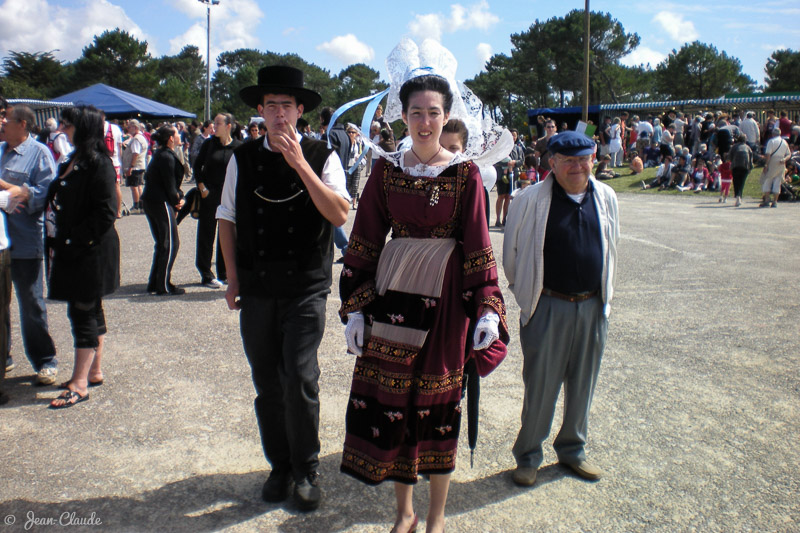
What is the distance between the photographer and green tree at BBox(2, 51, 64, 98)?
203ft

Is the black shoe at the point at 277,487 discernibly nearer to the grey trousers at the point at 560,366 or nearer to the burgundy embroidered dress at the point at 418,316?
the burgundy embroidered dress at the point at 418,316

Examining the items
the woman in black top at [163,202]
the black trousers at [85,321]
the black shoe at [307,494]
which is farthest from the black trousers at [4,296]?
the woman in black top at [163,202]

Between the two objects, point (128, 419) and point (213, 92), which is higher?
point (213, 92)

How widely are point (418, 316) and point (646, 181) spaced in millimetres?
19964

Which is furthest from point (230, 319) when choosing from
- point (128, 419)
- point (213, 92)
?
point (213, 92)

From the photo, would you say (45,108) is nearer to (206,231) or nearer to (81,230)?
(206,231)

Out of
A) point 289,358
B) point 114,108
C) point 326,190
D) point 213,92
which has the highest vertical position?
point 213,92

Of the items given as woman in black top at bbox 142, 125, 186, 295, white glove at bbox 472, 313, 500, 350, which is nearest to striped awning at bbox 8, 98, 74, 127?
woman in black top at bbox 142, 125, 186, 295

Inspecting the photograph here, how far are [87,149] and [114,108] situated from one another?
809 inches

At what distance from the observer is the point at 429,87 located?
2.62 meters

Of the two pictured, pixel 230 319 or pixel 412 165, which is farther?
pixel 230 319

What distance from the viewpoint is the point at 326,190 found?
9.23ft

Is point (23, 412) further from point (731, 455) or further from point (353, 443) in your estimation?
point (731, 455)

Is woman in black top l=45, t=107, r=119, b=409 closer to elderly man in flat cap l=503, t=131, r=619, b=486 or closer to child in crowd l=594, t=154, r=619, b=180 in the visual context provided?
elderly man in flat cap l=503, t=131, r=619, b=486
